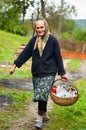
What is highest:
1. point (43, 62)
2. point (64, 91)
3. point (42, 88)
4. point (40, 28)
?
point (40, 28)

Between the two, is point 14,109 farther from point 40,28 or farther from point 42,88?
point 40,28

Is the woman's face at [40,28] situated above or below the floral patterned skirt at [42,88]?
above

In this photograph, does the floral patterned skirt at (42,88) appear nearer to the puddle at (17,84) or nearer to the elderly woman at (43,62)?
the elderly woman at (43,62)

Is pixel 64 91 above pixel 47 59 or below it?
below

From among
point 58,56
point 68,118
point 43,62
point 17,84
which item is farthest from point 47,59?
point 17,84

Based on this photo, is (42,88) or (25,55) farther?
(25,55)

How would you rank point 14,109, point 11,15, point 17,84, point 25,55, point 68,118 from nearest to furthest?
point 25,55
point 68,118
point 14,109
point 17,84
point 11,15

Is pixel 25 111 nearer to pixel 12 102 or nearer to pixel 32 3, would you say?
pixel 12 102

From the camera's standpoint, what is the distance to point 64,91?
8.20 m

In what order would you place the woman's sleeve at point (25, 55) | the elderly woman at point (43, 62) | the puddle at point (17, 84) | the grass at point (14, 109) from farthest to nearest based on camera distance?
the puddle at point (17, 84)
the grass at point (14, 109)
the woman's sleeve at point (25, 55)
the elderly woman at point (43, 62)

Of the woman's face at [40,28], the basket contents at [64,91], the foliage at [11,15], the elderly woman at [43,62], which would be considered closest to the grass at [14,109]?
the elderly woman at [43,62]

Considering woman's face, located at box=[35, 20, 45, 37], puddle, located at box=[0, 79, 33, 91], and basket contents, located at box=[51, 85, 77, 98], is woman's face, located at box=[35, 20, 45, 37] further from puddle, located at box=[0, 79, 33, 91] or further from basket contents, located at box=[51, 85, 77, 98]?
puddle, located at box=[0, 79, 33, 91]

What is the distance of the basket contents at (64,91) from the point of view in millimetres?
8130

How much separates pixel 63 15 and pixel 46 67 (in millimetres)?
61583
